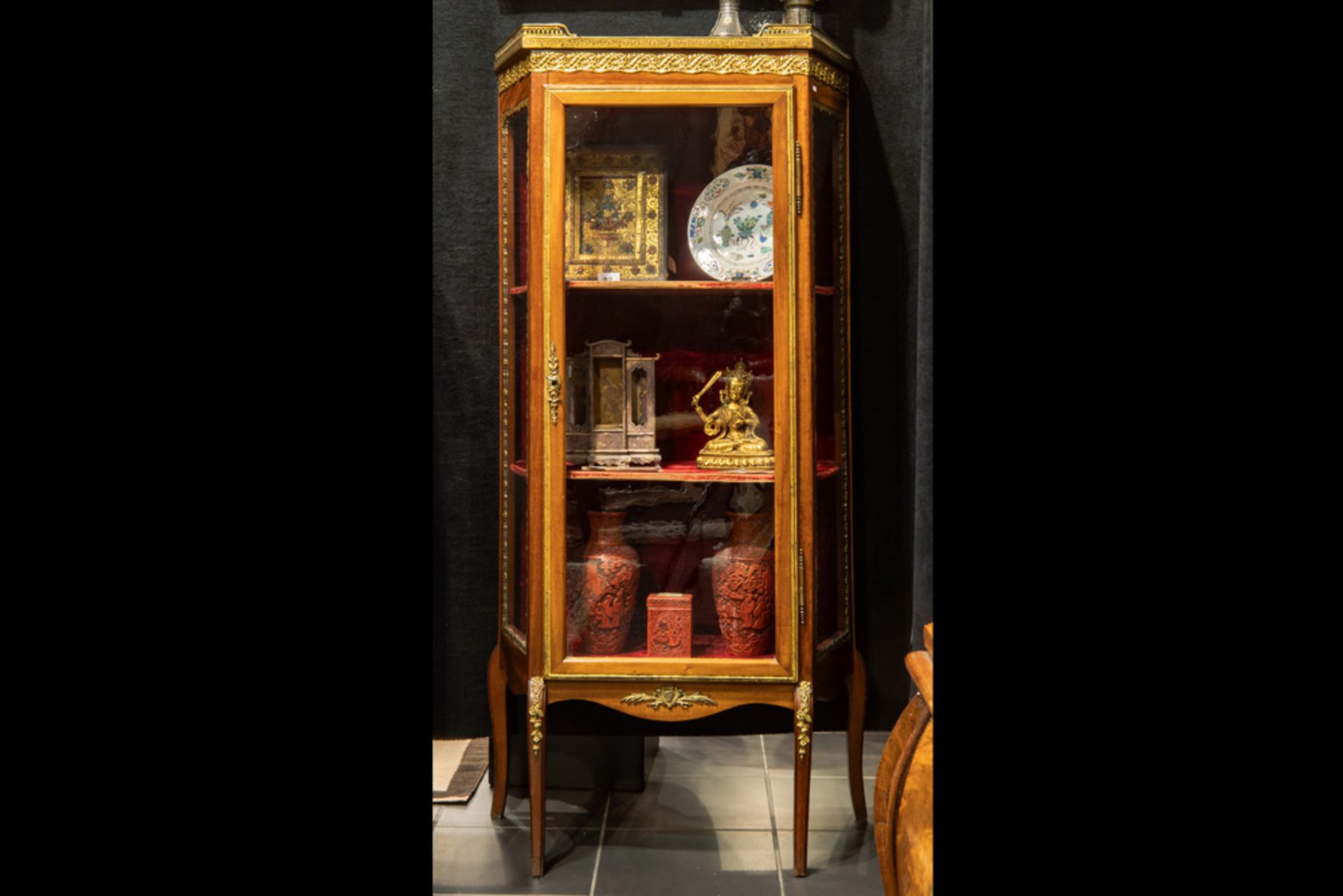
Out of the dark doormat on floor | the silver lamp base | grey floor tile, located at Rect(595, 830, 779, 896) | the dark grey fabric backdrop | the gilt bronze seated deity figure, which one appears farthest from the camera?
the dark grey fabric backdrop

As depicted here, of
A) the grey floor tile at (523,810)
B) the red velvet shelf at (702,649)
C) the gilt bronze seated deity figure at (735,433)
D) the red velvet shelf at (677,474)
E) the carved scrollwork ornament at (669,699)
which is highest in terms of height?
the gilt bronze seated deity figure at (735,433)

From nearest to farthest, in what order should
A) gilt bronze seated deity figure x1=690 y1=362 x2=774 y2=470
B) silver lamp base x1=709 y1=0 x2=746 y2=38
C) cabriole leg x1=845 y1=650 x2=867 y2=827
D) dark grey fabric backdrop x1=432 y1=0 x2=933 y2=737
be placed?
gilt bronze seated deity figure x1=690 y1=362 x2=774 y2=470 → silver lamp base x1=709 y1=0 x2=746 y2=38 → cabriole leg x1=845 y1=650 x2=867 y2=827 → dark grey fabric backdrop x1=432 y1=0 x2=933 y2=737

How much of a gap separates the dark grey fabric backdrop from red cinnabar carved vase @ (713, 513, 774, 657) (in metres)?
0.58

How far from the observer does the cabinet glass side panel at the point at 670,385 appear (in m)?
2.34

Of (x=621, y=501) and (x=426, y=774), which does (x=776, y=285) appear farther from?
(x=426, y=774)

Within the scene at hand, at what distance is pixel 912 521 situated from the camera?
2951mm

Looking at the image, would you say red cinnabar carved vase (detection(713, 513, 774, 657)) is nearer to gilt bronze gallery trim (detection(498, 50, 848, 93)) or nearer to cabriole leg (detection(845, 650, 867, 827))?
cabriole leg (detection(845, 650, 867, 827))

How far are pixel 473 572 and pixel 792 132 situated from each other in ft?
4.58

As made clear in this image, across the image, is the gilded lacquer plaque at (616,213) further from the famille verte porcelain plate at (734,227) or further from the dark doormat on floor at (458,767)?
the dark doormat on floor at (458,767)

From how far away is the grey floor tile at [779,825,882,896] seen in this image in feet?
7.44

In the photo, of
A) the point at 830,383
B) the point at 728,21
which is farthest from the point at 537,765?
the point at 728,21

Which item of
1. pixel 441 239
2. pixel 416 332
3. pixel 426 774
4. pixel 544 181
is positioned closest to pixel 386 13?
pixel 416 332

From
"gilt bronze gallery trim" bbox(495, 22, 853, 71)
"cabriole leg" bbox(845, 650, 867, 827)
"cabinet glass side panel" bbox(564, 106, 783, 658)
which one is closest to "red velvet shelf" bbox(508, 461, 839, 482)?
"cabinet glass side panel" bbox(564, 106, 783, 658)

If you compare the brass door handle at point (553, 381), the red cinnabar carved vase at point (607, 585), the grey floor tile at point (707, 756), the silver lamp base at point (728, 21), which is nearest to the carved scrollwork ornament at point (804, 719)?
the red cinnabar carved vase at point (607, 585)
